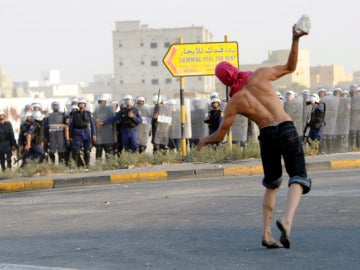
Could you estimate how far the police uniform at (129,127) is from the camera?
947 inches

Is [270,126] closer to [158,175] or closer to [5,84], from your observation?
[158,175]

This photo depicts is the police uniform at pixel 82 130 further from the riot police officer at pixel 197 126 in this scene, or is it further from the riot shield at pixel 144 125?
the riot police officer at pixel 197 126

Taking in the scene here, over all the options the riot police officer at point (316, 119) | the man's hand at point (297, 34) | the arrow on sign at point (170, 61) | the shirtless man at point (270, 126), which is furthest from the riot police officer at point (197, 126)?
the man's hand at point (297, 34)

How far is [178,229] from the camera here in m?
11.1

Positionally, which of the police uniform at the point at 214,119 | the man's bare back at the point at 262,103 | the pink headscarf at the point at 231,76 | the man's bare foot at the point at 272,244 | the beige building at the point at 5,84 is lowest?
the beige building at the point at 5,84

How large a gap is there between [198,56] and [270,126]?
14.7 meters

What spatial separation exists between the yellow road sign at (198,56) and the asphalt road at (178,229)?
6770 mm


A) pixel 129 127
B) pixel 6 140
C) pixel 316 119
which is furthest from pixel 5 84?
pixel 316 119

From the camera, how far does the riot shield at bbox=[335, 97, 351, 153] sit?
83.0ft

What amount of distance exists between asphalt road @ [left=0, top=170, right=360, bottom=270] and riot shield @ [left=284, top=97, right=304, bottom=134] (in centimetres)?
797

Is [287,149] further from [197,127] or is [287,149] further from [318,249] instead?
[197,127]

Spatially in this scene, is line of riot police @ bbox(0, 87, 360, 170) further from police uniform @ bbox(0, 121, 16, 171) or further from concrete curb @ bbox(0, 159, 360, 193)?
concrete curb @ bbox(0, 159, 360, 193)

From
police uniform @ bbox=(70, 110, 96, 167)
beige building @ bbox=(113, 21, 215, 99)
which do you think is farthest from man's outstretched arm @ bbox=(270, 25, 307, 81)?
beige building @ bbox=(113, 21, 215, 99)

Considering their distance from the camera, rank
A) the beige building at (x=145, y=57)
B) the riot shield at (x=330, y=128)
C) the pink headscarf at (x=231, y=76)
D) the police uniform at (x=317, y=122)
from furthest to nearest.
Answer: the beige building at (x=145, y=57) < the riot shield at (x=330, y=128) < the police uniform at (x=317, y=122) < the pink headscarf at (x=231, y=76)
